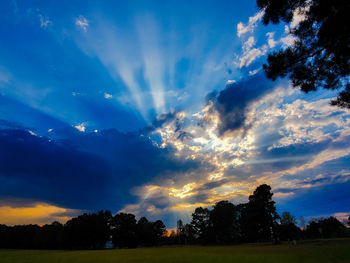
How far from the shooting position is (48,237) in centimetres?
8150

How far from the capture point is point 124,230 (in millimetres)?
77375

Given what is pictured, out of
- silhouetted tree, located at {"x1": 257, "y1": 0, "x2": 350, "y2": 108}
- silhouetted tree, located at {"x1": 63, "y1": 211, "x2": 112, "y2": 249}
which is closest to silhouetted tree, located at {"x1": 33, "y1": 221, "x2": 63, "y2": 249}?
silhouetted tree, located at {"x1": 63, "y1": 211, "x2": 112, "y2": 249}

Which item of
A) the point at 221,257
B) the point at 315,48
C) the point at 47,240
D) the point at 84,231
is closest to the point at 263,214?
the point at 221,257

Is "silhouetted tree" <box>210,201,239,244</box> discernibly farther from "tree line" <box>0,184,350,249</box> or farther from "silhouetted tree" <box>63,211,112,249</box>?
"silhouetted tree" <box>63,211,112,249</box>

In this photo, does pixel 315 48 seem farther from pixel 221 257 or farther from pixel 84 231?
pixel 84 231

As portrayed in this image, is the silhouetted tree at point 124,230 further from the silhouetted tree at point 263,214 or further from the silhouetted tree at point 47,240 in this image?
the silhouetted tree at point 263,214

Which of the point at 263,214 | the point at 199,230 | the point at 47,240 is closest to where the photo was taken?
the point at 263,214

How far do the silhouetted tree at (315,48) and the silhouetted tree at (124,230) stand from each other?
83095mm

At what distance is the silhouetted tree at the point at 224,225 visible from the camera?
210 feet

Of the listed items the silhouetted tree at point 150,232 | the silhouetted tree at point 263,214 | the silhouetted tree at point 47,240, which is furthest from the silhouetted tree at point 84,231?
the silhouetted tree at point 263,214

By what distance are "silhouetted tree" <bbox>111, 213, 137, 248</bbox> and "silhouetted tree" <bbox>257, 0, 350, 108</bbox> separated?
273 feet

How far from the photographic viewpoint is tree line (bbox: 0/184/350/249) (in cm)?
4562

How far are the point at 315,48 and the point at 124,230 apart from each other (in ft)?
280

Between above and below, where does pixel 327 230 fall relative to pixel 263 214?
below
